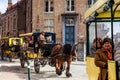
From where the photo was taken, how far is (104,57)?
10703mm

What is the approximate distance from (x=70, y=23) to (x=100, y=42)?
38.6 metres

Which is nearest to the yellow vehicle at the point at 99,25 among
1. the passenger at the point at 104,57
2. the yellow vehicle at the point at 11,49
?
the passenger at the point at 104,57

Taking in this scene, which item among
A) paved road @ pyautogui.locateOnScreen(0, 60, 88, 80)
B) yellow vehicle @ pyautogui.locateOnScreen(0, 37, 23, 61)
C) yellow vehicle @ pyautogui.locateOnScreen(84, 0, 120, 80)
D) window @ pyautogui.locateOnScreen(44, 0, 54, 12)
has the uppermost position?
window @ pyautogui.locateOnScreen(44, 0, 54, 12)

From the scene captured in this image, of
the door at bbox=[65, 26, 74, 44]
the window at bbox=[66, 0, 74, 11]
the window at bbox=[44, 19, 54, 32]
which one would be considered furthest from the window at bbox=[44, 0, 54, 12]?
the door at bbox=[65, 26, 74, 44]

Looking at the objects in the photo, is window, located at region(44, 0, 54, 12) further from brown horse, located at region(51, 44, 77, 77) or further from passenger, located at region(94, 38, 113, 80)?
passenger, located at region(94, 38, 113, 80)

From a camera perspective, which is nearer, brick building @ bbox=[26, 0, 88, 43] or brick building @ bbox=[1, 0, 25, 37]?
brick building @ bbox=[26, 0, 88, 43]

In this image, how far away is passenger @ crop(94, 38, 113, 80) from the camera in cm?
1055

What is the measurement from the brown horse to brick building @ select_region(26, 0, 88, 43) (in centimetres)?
2646

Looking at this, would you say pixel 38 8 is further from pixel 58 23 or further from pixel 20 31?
pixel 20 31

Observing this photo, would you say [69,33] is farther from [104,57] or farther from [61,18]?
[104,57]

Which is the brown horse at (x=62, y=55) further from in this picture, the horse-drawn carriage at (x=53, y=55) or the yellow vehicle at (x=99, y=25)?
the yellow vehicle at (x=99, y=25)

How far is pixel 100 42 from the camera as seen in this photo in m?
11.7

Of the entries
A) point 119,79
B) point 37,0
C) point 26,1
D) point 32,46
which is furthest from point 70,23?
point 119,79

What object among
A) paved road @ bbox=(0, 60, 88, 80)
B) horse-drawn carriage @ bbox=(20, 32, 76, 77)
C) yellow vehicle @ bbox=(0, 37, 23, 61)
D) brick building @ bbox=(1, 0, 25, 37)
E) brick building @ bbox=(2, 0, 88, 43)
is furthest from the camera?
brick building @ bbox=(1, 0, 25, 37)
